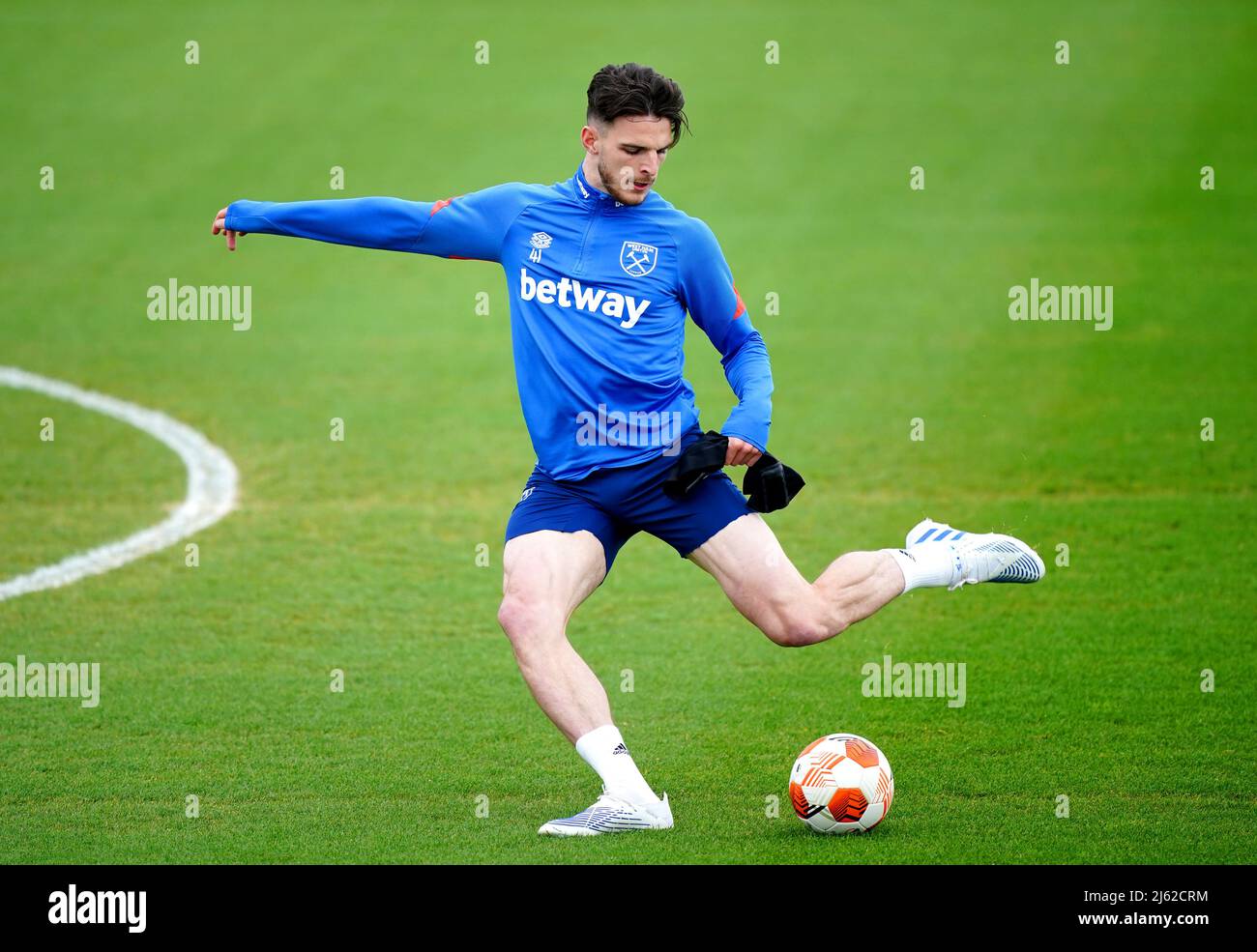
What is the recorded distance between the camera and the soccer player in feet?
22.3

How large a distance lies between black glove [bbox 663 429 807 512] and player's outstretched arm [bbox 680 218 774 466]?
61 mm

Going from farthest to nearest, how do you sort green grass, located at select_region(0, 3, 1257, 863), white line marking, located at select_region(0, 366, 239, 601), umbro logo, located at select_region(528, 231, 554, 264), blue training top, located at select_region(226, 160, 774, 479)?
white line marking, located at select_region(0, 366, 239, 601), green grass, located at select_region(0, 3, 1257, 863), umbro logo, located at select_region(528, 231, 554, 264), blue training top, located at select_region(226, 160, 774, 479)

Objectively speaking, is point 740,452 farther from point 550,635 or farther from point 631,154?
point 631,154

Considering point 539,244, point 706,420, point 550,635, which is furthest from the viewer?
point 706,420

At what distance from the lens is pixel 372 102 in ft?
83.8

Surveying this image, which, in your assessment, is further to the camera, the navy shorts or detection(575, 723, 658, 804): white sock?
the navy shorts

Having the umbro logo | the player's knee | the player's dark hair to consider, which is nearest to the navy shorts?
the player's knee

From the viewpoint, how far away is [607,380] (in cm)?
699

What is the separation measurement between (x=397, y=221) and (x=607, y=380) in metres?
1.16

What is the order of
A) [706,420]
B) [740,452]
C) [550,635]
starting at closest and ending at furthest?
[550,635] → [740,452] → [706,420]

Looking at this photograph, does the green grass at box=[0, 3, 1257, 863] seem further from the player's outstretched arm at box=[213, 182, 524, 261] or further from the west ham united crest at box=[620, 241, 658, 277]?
the player's outstretched arm at box=[213, 182, 524, 261]

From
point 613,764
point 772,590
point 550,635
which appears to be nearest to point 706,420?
point 772,590

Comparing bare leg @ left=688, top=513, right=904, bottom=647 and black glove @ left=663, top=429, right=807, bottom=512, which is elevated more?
black glove @ left=663, top=429, right=807, bottom=512
